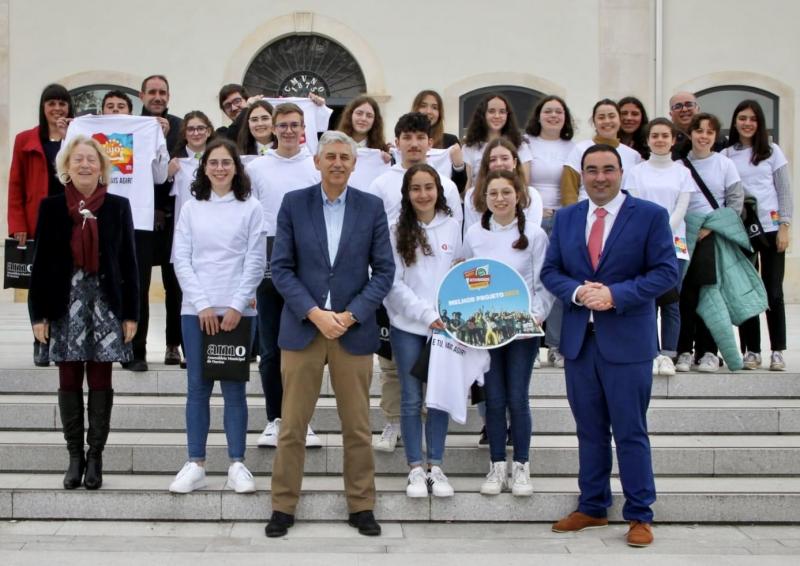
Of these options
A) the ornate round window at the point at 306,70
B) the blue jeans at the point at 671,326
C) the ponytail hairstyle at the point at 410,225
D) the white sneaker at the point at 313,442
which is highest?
the ornate round window at the point at 306,70

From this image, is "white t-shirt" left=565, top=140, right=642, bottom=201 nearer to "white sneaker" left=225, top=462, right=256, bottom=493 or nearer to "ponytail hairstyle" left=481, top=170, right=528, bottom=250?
"ponytail hairstyle" left=481, top=170, right=528, bottom=250

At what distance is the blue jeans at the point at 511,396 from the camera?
18.9 ft

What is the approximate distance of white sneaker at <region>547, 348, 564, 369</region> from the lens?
24.2ft

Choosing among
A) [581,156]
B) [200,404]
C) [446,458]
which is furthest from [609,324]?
[200,404]

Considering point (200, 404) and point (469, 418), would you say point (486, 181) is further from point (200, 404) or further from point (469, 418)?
point (200, 404)

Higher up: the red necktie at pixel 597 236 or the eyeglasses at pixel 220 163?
the eyeglasses at pixel 220 163

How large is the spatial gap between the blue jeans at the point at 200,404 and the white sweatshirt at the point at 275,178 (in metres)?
1.00

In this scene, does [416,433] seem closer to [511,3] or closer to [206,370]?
[206,370]

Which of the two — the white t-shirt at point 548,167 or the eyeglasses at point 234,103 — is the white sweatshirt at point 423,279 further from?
the eyeglasses at point 234,103

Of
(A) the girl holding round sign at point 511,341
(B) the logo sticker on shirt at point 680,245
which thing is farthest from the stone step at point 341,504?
(B) the logo sticker on shirt at point 680,245

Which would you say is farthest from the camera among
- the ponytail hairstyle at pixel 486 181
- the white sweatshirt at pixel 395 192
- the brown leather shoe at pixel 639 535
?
the white sweatshirt at pixel 395 192

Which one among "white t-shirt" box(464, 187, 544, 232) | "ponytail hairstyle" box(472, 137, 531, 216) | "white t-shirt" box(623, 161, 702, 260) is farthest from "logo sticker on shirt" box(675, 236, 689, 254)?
"ponytail hairstyle" box(472, 137, 531, 216)

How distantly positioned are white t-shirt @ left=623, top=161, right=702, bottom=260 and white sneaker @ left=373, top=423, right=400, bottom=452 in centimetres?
233

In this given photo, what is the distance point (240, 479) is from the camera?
5.72m
